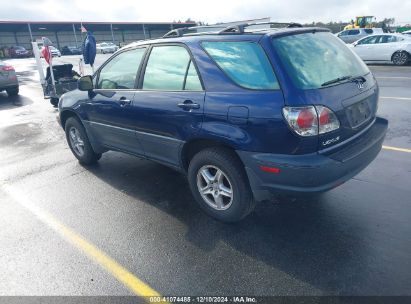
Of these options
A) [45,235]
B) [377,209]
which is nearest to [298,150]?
[377,209]

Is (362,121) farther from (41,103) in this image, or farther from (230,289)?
(41,103)

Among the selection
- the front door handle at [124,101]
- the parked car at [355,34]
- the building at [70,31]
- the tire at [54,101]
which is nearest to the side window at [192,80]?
the front door handle at [124,101]

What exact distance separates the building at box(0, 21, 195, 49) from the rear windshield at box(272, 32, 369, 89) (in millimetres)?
49037

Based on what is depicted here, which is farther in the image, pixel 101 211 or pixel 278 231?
pixel 101 211

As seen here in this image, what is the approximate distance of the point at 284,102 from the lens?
2684mm

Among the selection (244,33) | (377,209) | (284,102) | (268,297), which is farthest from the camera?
(377,209)

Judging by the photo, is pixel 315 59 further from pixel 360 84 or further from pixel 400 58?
pixel 400 58

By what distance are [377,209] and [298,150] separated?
1419 millimetres

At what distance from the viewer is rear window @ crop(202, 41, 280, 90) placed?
9.28 ft

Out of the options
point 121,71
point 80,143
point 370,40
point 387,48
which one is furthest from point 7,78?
point 387,48

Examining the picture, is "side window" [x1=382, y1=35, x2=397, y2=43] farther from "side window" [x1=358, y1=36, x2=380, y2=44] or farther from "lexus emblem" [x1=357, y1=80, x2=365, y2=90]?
"lexus emblem" [x1=357, y1=80, x2=365, y2=90]

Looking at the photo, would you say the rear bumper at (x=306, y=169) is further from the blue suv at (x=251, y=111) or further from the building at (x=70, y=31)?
the building at (x=70, y=31)

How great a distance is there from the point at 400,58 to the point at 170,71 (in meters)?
14.6

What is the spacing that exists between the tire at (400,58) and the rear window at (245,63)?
14.4m
